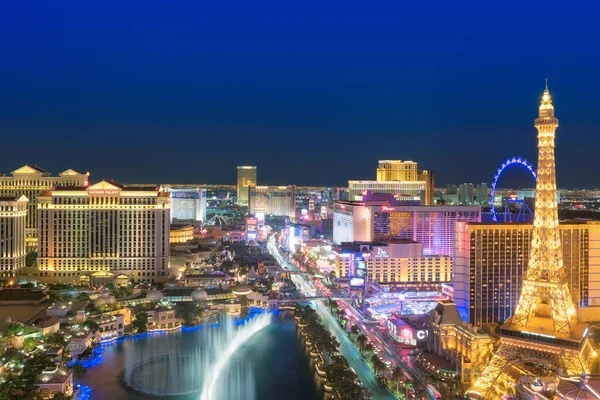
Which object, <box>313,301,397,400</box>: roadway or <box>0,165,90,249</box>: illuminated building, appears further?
<box>0,165,90,249</box>: illuminated building

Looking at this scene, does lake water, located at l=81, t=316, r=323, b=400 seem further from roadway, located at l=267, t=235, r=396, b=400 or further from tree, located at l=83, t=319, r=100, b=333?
roadway, located at l=267, t=235, r=396, b=400

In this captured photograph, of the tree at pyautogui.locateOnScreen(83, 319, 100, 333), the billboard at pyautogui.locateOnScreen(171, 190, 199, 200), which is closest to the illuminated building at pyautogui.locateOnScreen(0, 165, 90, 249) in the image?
the tree at pyautogui.locateOnScreen(83, 319, 100, 333)

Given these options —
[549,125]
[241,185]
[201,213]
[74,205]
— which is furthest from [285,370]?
[241,185]

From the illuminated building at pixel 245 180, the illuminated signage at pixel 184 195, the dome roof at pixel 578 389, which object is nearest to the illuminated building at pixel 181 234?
the illuminated signage at pixel 184 195

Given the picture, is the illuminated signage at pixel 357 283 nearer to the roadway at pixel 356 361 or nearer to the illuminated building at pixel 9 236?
the roadway at pixel 356 361

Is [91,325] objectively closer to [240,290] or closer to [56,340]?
[56,340]

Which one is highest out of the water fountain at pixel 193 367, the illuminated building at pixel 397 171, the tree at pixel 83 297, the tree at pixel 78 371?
the illuminated building at pixel 397 171
